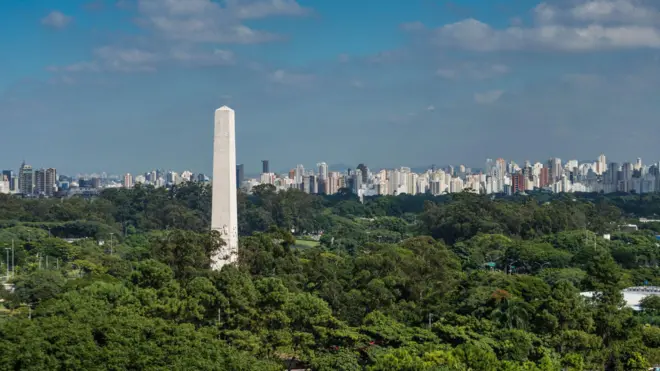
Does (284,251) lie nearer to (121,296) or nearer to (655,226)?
(121,296)

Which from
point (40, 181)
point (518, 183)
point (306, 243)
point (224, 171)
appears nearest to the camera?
point (224, 171)

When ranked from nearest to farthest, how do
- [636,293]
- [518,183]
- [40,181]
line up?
[636,293]
[40,181]
[518,183]

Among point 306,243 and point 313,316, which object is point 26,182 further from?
point 313,316

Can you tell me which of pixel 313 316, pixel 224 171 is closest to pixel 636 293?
pixel 313 316

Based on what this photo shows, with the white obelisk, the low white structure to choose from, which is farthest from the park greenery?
the low white structure

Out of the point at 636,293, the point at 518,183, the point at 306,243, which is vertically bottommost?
the point at 636,293

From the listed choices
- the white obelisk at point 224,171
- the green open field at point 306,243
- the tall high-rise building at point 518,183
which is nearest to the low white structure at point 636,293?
the white obelisk at point 224,171

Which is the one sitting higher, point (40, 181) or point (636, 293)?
point (40, 181)

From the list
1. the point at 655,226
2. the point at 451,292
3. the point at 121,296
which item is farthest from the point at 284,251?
the point at 655,226

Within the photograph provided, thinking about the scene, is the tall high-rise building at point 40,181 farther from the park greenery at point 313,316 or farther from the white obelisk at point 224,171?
the white obelisk at point 224,171
